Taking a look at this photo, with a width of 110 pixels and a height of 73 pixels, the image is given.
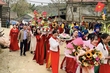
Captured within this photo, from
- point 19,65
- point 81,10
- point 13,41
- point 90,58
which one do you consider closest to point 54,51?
point 19,65

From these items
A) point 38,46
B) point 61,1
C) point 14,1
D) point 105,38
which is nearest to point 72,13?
point 61,1

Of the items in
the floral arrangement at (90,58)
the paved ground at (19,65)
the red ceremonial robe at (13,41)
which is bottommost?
the paved ground at (19,65)

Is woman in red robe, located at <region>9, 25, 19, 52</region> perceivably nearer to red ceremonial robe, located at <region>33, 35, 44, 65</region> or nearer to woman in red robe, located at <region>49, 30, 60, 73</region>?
red ceremonial robe, located at <region>33, 35, 44, 65</region>

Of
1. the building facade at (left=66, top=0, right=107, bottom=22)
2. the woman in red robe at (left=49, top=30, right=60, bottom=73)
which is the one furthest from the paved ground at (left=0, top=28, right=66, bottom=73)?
the building facade at (left=66, top=0, right=107, bottom=22)

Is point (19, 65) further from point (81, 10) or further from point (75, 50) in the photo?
point (81, 10)

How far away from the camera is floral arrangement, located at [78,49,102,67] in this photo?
5027 mm

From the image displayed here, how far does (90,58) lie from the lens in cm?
503

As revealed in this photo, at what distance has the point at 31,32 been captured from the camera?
493 inches

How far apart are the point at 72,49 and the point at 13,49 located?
8495 millimetres

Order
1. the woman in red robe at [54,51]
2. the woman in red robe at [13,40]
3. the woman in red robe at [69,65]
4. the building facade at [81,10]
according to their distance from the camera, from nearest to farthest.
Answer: the woman in red robe at [54,51], the woman in red robe at [69,65], the woman in red robe at [13,40], the building facade at [81,10]

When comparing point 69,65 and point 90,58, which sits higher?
point 90,58

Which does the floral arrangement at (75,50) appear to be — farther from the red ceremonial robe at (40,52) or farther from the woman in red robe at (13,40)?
the woman in red robe at (13,40)

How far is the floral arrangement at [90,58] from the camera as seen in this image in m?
5.03

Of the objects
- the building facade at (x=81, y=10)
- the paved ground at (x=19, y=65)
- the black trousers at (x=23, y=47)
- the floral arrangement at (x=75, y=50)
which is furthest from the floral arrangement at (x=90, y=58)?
the building facade at (x=81, y=10)
